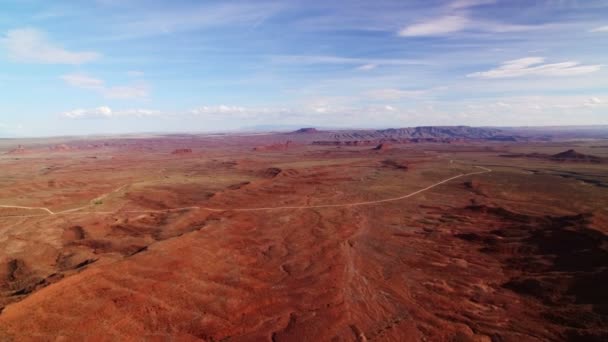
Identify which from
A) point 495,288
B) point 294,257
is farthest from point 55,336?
point 495,288

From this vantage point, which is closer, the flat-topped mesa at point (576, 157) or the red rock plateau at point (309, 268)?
the red rock plateau at point (309, 268)

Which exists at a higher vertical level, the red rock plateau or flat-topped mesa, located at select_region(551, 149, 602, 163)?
flat-topped mesa, located at select_region(551, 149, 602, 163)

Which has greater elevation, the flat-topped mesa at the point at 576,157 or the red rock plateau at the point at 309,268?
the flat-topped mesa at the point at 576,157

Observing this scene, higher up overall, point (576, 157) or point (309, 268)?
point (576, 157)

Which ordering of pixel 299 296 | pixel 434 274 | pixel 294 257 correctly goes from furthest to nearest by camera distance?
pixel 294 257
pixel 434 274
pixel 299 296

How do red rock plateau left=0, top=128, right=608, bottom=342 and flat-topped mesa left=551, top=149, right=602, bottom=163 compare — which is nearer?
red rock plateau left=0, top=128, right=608, bottom=342

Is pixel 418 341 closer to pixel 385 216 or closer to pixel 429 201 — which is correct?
pixel 385 216

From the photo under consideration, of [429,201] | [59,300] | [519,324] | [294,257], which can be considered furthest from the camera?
[429,201]

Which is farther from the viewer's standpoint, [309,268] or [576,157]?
[576,157]
